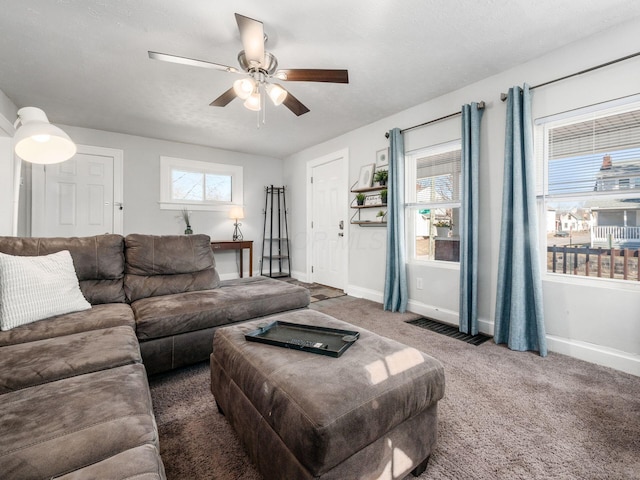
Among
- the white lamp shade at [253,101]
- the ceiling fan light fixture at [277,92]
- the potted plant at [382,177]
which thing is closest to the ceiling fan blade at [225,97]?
the white lamp shade at [253,101]

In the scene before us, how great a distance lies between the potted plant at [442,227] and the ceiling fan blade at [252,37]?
247cm

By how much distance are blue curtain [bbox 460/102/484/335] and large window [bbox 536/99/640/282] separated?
0.49 meters

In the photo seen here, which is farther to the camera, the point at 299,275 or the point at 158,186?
the point at 299,275

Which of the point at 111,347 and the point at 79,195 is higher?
the point at 79,195

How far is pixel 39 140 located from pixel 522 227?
3348 mm

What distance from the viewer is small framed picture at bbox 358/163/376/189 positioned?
3986 millimetres

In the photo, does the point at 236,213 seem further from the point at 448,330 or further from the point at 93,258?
the point at 448,330

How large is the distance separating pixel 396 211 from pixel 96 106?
373 centimetres

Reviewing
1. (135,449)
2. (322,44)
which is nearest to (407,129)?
(322,44)

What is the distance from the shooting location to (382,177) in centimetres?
378

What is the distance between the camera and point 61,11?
Result: 1964 mm

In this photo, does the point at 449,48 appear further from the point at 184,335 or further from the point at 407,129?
the point at 184,335

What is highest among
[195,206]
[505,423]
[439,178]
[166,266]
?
[439,178]

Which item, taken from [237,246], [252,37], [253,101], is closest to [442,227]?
[253,101]
